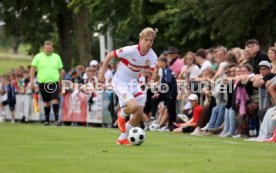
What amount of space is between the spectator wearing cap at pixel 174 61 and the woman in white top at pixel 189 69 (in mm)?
720

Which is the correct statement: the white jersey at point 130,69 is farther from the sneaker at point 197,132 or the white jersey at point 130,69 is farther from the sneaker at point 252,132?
the sneaker at point 197,132

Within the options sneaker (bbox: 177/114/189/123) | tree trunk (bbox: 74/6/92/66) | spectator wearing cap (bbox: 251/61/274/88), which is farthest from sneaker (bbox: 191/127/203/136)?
tree trunk (bbox: 74/6/92/66)

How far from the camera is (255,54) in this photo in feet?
66.4

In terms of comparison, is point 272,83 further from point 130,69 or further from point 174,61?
point 174,61

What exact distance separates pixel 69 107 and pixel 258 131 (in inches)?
480

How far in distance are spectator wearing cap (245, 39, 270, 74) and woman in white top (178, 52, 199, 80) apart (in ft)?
9.66

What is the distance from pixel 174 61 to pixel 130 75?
882 cm

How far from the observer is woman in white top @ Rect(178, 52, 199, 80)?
23.1m

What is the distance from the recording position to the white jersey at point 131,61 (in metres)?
16.0

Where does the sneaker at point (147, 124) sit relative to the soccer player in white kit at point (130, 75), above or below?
below

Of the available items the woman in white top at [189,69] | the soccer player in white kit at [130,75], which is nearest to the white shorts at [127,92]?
the soccer player in white kit at [130,75]

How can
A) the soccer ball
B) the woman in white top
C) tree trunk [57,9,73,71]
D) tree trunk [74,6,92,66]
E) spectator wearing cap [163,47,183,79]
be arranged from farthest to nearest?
tree trunk [57,9,73,71], tree trunk [74,6,92,66], spectator wearing cap [163,47,183,79], the woman in white top, the soccer ball

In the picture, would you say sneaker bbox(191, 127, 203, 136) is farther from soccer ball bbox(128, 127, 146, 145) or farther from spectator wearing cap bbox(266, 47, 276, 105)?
soccer ball bbox(128, 127, 146, 145)

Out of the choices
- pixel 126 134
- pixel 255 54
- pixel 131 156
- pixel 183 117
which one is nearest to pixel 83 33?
pixel 183 117
